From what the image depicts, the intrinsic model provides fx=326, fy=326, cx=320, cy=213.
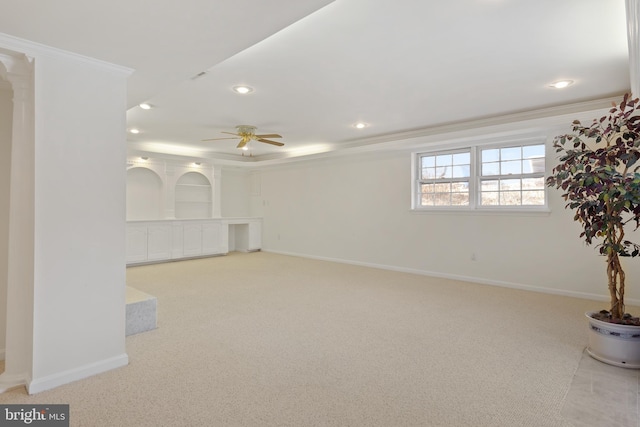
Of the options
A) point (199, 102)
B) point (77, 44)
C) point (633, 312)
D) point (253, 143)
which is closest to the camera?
point (77, 44)

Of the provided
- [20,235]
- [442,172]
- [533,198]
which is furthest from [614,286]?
[20,235]

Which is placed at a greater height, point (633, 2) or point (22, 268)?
point (633, 2)

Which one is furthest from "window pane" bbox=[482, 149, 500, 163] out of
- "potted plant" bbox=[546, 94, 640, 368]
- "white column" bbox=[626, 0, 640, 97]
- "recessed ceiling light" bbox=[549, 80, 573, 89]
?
"white column" bbox=[626, 0, 640, 97]

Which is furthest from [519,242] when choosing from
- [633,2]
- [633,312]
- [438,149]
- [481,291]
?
[633,2]

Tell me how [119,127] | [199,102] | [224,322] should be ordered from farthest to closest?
[199,102]
[224,322]
[119,127]

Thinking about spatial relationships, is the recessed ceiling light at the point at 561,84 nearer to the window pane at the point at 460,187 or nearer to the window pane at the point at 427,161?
the window pane at the point at 460,187

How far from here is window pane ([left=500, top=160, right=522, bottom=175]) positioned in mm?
4871

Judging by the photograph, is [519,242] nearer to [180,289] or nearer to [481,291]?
[481,291]

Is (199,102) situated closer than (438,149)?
Yes

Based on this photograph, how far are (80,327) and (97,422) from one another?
28.8 inches

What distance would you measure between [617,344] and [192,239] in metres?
6.97

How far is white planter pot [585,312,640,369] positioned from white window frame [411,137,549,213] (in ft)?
7.85

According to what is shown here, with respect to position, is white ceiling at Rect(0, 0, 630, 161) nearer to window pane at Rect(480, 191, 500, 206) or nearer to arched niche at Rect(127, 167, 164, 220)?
window pane at Rect(480, 191, 500, 206)

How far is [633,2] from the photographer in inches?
70.5
